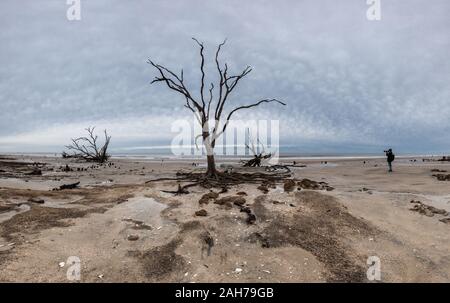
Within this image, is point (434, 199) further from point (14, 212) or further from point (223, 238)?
point (14, 212)

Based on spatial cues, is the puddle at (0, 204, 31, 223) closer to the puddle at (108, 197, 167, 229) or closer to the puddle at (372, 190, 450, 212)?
the puddle at (108, 197, 167, 229)

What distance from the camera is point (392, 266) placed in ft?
18.3

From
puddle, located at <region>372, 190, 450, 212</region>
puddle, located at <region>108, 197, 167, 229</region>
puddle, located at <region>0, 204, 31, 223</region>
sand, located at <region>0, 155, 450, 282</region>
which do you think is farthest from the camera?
puddle, located at <region>372, 190, 450, 212</region>

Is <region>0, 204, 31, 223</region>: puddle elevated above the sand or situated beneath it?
elevated above

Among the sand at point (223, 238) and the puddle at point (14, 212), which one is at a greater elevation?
the puddle at point (14, 212)

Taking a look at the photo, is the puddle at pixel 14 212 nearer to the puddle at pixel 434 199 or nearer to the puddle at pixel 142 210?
the puddle at pixel 142 210

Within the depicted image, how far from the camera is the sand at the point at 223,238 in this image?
5180 millimetres

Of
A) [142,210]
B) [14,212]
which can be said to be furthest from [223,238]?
[14,212]

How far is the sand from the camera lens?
17.0ft

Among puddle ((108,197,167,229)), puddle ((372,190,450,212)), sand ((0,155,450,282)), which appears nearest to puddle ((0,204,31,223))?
sand ((0,155,450,282))

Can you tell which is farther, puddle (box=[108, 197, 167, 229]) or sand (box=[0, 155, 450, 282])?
puddle (box=[108, 197, 167, 229])

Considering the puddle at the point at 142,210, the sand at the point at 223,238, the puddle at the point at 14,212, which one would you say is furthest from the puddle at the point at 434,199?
the puddle at the point at 14,212

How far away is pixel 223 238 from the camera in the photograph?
6.52 m
